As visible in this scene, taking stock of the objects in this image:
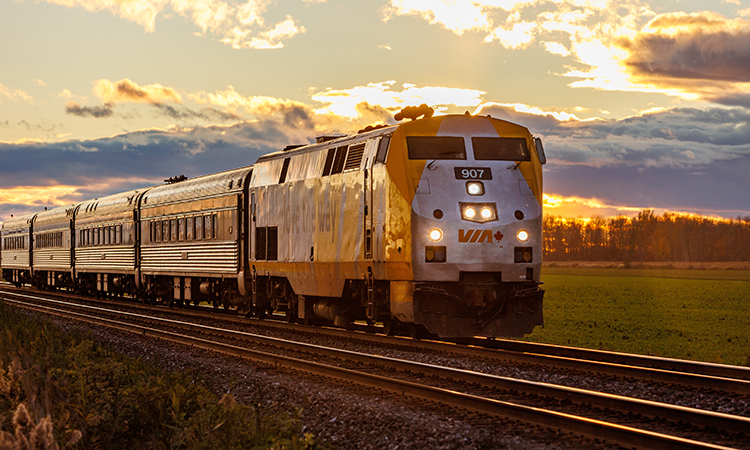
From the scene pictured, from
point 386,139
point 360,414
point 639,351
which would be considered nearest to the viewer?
point 360,414

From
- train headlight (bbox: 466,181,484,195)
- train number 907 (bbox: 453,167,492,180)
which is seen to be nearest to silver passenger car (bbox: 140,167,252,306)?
train number 907 (bbox: 453,167,492,180)

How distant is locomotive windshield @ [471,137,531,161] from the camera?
14.0 metres

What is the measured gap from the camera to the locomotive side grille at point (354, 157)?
14875mm

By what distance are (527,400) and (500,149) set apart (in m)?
6.26

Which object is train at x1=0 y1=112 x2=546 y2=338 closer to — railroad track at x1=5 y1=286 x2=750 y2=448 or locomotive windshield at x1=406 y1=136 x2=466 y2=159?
locomotive windshield at x1=406 y1=136 x2=466 y2=159

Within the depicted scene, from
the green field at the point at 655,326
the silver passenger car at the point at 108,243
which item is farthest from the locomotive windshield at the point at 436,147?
the silver passenger car at the point at 108,243

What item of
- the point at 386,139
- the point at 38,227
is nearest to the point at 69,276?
the point at 38,227

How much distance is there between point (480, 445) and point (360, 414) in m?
1.88

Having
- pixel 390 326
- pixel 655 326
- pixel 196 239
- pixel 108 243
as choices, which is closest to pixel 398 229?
pixel 390 326

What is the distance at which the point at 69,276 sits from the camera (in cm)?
3994

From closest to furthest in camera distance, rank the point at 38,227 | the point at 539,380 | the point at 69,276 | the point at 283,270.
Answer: the point at 539,380
the point at 283,270
the point at 69,276
the point at 38,227

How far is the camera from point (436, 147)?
13.8 meters

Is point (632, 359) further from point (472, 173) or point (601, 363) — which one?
point (472, 173)

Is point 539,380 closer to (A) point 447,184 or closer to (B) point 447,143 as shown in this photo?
(A) point 447,184
